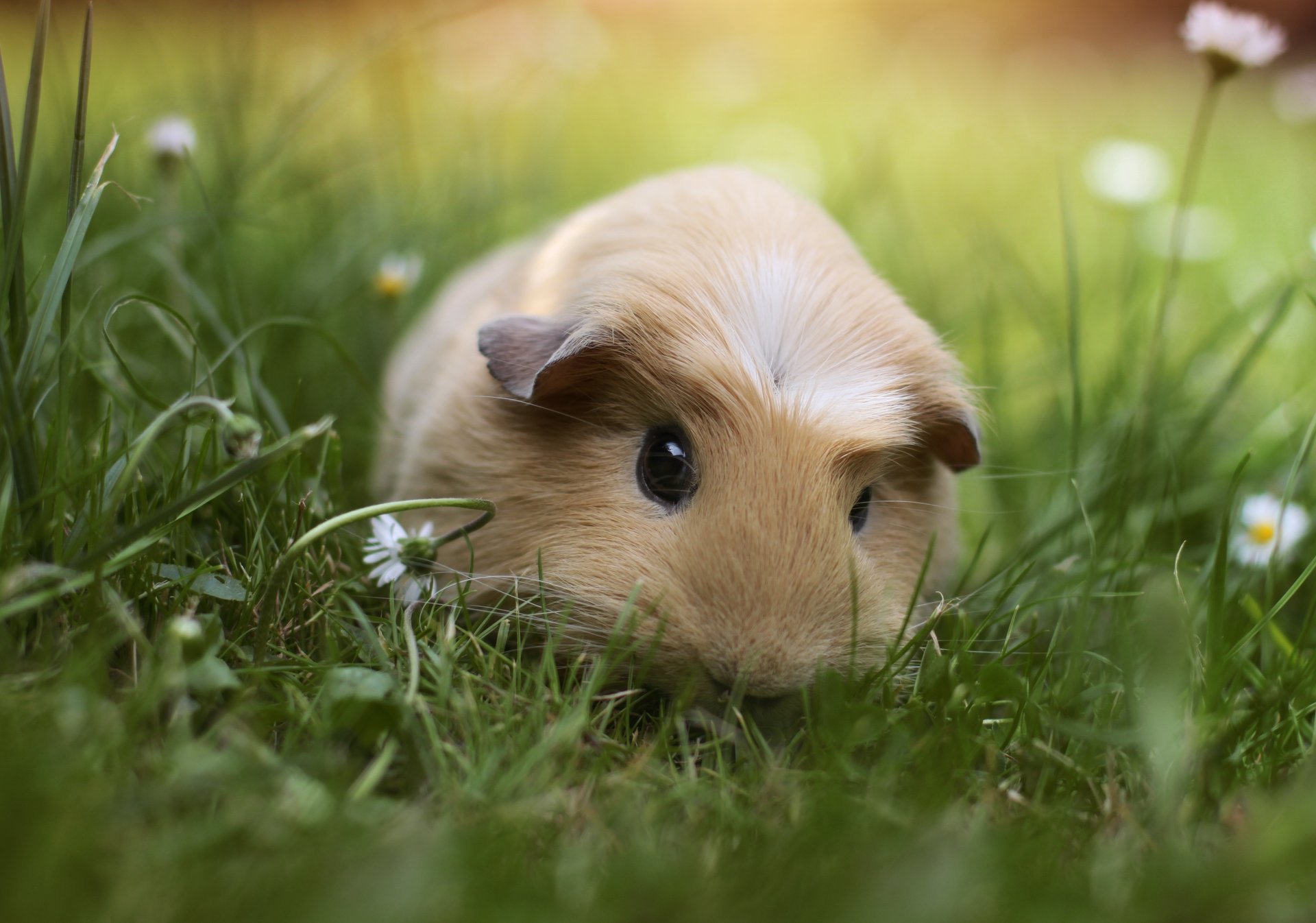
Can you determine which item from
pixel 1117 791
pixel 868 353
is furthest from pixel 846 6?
pixel 1117 791

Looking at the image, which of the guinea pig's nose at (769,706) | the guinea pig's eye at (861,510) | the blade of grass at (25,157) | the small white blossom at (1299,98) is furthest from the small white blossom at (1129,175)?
the blade of grass at (25,157)

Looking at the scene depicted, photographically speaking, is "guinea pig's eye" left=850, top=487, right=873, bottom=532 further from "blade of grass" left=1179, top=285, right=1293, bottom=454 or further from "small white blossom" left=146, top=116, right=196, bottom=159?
"small white blossom" left=146, top=116, right=196, bottom=159

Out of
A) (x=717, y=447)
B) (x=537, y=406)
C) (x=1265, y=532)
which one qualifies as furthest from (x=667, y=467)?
(x=1265, y=532)

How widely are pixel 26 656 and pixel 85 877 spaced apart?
30.6 inches

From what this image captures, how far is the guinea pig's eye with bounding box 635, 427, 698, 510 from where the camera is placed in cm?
262

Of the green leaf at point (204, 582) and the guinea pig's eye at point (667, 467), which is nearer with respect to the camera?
the green leaf at point (204, 582)

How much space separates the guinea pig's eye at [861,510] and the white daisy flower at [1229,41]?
66.0 inches

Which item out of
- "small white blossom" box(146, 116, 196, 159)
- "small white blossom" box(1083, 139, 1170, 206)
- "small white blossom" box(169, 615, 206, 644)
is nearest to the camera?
"small white blossom" box(169, 615, 206, 644)

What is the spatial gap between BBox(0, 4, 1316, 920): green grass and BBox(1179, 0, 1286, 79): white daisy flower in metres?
0.64

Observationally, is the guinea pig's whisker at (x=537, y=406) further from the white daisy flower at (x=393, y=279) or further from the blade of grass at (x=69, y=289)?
the white daisy flower at (x=393, y=279)

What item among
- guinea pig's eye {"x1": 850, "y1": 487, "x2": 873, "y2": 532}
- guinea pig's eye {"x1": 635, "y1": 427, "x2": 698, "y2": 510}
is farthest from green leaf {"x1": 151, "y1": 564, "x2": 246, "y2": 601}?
guinea pig's eye {"x1": 850, "y1": 487, "x2": 873, "y2": 532}

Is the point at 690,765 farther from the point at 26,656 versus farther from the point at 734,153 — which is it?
the point at 734,153

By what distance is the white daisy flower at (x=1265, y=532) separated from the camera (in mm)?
3277

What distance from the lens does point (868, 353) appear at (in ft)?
9.03
